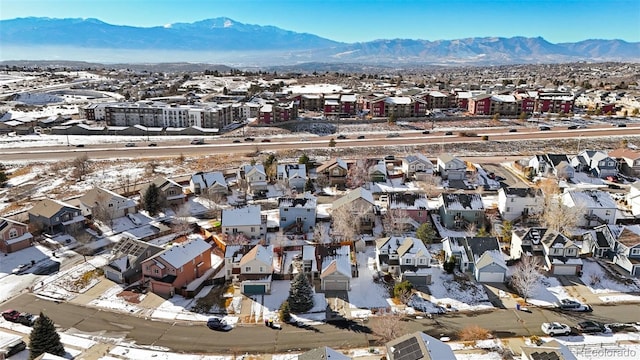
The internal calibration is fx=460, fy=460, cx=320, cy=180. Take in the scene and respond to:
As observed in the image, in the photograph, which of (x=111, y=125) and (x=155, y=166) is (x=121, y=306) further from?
(x=111, y=125)

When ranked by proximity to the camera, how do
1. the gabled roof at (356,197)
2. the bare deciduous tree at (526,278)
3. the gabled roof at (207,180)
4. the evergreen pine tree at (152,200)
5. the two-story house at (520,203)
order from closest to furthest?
1. the bare deciduous tree at (526,278)
2. the gabled roof at (356,197)
3. the two-story house at (520,203)
4. the evergreen pine tree at (152,200)
5. the gabled roof at (207,180)

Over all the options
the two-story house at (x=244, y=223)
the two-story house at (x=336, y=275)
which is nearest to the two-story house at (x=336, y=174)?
the two-story house at (x=244, y=223)

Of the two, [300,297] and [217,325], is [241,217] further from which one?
[217,325]

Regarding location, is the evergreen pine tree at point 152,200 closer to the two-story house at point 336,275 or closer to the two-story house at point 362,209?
the two-story house at point 362,209

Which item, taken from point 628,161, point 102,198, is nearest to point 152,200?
point 102,198

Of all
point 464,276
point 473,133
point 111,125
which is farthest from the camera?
point 111,125

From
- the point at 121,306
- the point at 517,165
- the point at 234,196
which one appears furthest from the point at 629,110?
the point at 121,306
